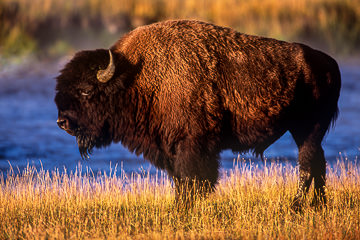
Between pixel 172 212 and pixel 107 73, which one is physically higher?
pixel 107 73

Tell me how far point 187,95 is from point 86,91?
1345 mm

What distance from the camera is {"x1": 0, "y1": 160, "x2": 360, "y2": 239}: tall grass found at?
590 centimetres

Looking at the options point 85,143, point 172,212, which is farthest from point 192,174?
point 85,143

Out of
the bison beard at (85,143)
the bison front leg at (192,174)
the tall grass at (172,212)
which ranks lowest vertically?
the tall grass at (172,212)

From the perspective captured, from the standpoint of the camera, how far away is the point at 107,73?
709 cm

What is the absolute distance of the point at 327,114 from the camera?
789cm

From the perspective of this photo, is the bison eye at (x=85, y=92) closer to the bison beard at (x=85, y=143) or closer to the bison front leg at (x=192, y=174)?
the bison beard at (x=85, y=143)

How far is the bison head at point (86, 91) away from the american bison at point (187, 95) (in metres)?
0.01

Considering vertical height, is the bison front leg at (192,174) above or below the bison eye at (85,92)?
below

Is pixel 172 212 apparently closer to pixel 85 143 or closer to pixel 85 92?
pixel 85 143

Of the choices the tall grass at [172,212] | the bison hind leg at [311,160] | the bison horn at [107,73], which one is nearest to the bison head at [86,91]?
the bison horn at [107,73]

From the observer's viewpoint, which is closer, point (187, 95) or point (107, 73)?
point (187, 95)

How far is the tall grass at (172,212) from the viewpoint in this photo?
5.90 meters

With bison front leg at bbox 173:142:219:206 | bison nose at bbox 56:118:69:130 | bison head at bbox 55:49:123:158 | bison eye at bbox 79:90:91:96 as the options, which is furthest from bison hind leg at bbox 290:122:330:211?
bison nose at bbox 56:118:69:130
